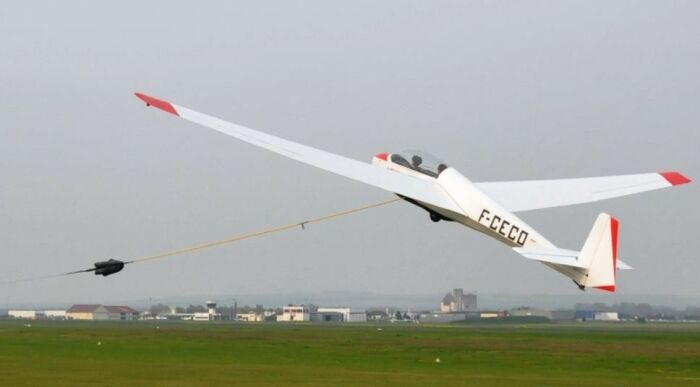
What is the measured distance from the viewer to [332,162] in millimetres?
34531

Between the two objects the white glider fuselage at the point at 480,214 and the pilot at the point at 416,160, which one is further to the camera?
the pilot at the point at 416,160

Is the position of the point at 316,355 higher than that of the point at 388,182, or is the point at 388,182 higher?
the point at 388,182

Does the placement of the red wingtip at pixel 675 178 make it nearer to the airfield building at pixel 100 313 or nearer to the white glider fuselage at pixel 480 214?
the white glider fuselage at pixel 480 214

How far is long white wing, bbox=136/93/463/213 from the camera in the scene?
32.8m

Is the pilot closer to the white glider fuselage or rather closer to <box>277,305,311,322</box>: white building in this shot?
the white glider fuselage

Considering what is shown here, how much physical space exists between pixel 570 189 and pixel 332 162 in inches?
309

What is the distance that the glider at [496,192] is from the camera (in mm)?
29000

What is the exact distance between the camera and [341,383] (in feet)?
100

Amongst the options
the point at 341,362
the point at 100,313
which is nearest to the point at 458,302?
the point at 100,313

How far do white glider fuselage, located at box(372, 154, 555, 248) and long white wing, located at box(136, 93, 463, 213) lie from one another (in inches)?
A: 8.6

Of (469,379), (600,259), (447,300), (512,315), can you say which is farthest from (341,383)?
(447,300)

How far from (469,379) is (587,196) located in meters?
7.20

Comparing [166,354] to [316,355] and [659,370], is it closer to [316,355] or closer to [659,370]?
[316,355]

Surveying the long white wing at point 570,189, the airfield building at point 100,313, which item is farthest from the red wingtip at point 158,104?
the airfield building at point 100,313
